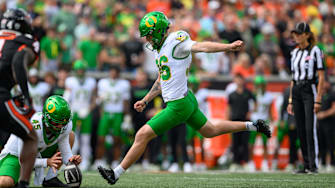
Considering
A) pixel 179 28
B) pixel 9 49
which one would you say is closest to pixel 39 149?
pixel 9 49

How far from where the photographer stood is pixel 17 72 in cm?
536

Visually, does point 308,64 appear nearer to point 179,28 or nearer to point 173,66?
point 173,66

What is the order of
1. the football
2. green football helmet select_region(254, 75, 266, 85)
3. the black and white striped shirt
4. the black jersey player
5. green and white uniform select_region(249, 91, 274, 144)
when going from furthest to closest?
green football helmet select_region(254, 75, 266, 85) < green and white uniform select_region(249, 91, 274, 144) < the black and white striped shirt < the football < the black jersey player

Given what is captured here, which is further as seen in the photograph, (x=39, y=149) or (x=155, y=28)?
(x=155, y=28)

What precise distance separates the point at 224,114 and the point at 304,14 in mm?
5838

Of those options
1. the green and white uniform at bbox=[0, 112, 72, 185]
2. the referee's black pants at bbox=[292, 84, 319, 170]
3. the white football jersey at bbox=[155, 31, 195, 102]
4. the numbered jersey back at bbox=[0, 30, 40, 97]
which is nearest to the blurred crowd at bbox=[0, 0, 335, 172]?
the referee's black pants at bbox=[292, 84, 319, 170]

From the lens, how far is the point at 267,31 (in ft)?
51.5

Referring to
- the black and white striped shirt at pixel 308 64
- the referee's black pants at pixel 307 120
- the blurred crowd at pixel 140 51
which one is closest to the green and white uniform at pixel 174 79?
the referee's black pants at pixel 307 120

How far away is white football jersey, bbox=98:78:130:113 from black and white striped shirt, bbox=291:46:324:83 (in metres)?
4.47

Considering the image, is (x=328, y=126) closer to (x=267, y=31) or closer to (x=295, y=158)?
(x=295, y=158)

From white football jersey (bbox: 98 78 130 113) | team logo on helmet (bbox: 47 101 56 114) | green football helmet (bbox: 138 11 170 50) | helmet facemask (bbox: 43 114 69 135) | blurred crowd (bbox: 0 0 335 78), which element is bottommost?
helmet facemask (bbox: 43 114 69 135)

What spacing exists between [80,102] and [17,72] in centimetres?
720

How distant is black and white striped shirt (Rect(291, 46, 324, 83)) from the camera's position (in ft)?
30.3

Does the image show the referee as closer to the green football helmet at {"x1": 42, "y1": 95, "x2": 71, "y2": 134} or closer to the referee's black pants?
the referee's black pants
